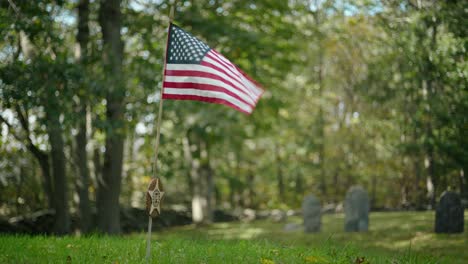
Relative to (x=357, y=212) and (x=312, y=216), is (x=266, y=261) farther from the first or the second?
(x=312, y=216)

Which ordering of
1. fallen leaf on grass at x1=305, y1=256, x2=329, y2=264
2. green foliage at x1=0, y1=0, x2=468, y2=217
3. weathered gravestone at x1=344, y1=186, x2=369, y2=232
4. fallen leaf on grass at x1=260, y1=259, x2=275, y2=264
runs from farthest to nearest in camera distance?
weathered gravestone at x1=344, y1=186, x2=369, y2=232 → green foliage at x1=0, y1=0, x2=468, y2=217 → fallen leaf on grass at x1=305, y1=256, x2=329, y2=264 → fallen leaf on grass at x1=260, y1=259, x2=275, y2=264

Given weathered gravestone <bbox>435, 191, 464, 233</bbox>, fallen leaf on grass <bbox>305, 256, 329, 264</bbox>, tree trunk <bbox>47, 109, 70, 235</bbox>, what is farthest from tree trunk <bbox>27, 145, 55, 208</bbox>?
weathered gravestone <bbox>435, 191, 464, 233</bbox>

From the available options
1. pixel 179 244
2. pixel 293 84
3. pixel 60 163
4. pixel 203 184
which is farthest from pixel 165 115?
pixel 293 84

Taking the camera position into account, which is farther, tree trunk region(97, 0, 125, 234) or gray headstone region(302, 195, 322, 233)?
gray headstone region(302, 195, 322, 233)

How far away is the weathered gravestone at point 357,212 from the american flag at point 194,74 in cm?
988

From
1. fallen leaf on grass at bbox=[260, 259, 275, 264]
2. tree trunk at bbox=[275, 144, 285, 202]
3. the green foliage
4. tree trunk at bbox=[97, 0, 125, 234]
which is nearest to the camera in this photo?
fallen leaf on grass at bbox=[260, 259, 275, 264]

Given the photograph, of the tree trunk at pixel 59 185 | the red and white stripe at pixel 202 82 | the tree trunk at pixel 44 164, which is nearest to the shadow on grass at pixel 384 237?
the tree trunk at pixel 59 185

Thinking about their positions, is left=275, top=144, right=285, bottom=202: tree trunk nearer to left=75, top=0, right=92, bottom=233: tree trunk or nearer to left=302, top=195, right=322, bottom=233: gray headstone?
left=302, top=195, right=322, bottom=233: gray headstone

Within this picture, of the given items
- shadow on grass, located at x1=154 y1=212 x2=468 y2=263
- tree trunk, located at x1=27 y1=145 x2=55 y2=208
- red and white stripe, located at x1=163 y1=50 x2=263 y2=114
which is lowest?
shadow on grass, located at x1=154 y1=212 x2=468 y2=263

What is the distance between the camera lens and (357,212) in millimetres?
15258

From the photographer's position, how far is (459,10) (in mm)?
12852

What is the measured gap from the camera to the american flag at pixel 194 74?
6.30 meters

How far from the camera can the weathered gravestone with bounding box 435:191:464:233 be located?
1260 centimetres

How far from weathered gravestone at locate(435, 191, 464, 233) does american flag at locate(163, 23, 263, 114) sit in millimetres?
8421
